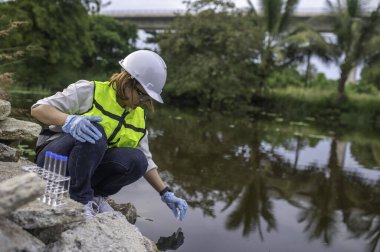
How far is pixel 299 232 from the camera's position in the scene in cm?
291

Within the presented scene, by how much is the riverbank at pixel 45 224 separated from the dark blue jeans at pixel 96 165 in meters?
0.18

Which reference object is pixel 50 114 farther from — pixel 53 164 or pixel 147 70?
pixel 147 70

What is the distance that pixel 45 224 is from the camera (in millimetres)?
1485

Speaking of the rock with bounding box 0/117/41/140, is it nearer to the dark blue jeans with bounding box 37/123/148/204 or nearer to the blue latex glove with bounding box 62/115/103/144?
the dark blue jeans with bounding box 37/123/148/204

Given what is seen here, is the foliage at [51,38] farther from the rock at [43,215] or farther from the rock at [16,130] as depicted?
the rock at [43,215]

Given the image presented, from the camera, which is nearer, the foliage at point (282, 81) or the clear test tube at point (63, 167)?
the clear test tube at point (63, 167)

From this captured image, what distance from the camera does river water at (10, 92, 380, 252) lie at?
270 cm

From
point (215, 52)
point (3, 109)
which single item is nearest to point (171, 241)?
point (3, 109)

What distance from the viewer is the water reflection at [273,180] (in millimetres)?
3096

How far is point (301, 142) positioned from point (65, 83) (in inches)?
398

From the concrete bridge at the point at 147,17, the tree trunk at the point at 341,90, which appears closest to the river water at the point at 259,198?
the tree trunk at the point at 341,90

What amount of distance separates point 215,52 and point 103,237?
570 inches

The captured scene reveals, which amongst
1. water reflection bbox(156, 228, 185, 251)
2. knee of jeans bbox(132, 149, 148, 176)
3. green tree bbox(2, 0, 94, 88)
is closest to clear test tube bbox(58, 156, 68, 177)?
knee of jeans bbox(132, 149, 148, 176)

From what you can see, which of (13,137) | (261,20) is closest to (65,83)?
(261,20)
